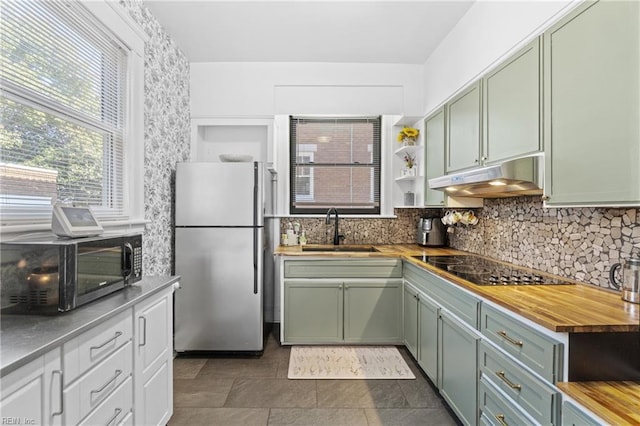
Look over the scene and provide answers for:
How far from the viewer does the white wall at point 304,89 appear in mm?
3668

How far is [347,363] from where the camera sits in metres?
2.85

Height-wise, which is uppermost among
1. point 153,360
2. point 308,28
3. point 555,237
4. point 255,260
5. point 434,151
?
point 308,28

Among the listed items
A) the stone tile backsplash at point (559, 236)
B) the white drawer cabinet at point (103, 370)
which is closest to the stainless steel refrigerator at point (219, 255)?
the white drawer cabinet at point (103, 370)

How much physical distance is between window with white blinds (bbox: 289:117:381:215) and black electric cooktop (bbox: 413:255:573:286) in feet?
3.81

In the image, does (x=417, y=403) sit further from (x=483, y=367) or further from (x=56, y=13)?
(x=56, y=13)

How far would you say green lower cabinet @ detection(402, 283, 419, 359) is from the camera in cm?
273

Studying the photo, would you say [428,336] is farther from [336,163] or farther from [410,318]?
[336,163]

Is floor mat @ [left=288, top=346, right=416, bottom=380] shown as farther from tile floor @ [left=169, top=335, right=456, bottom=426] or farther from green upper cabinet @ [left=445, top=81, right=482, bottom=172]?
green upper cabinet @ [left=445, top=81, right=482, bottom=172]

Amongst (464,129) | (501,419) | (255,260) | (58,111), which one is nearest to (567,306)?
(501,419)

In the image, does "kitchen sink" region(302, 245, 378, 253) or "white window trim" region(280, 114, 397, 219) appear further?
"white window trim" region(280, 114, 397, 219)

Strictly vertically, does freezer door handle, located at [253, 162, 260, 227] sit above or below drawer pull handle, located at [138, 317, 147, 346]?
above

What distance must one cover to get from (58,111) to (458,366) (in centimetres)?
258

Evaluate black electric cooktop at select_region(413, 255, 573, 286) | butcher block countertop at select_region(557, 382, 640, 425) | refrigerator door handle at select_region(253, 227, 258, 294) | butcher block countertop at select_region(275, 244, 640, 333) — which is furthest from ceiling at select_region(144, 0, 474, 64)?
butcher block countertop at select_region(557, 382, 640, 425)

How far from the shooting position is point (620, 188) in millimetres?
1281
